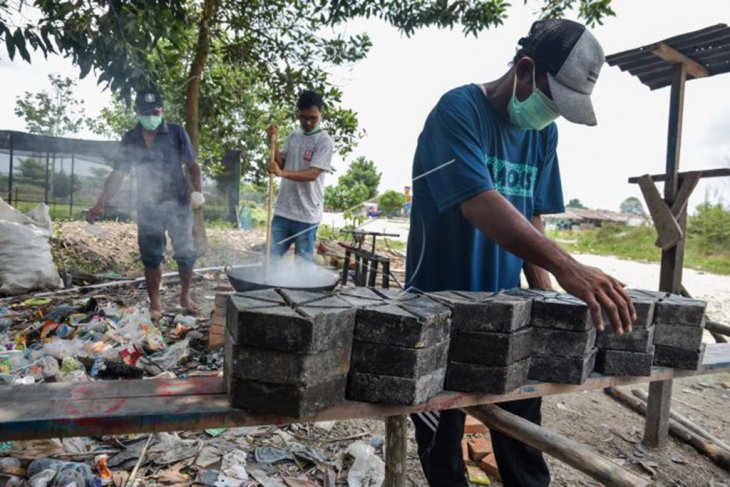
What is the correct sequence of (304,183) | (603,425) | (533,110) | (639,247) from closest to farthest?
(533,110), (603,425), (304,183), (639,247)

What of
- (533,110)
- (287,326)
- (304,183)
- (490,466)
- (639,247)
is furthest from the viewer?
(639,247)

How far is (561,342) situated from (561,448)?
38 cm

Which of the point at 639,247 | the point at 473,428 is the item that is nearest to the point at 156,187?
the point at 473,428

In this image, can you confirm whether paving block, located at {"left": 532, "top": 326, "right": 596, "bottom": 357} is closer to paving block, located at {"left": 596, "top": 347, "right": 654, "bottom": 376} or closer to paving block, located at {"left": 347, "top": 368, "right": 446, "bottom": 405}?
paving block, located at {"left": 596, "top": 347, "right": 654, "bottom": 376}

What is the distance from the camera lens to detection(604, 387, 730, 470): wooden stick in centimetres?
348

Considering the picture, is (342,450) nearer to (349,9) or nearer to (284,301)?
(284,301)

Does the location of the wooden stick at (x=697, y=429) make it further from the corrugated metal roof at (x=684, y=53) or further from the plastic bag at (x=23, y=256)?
the plastic bag at (x=23, y=256)

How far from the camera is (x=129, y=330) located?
426 centimetres

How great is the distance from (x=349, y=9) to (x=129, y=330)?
213 inches

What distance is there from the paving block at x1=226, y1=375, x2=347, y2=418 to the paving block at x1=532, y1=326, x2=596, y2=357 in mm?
849

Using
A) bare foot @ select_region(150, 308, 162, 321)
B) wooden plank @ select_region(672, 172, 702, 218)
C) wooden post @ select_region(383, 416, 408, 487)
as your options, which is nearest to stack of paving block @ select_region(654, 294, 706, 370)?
wooden post @ select_region(383, 416, 408, 487)

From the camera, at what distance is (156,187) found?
4707 millimetres

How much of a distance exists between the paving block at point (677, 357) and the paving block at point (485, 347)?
934 mm

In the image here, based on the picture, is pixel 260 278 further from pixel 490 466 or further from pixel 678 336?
pixel 678 336
